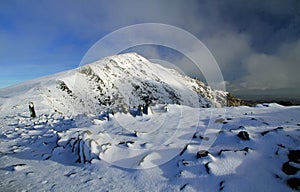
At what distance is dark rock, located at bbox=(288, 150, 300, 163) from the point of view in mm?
4985

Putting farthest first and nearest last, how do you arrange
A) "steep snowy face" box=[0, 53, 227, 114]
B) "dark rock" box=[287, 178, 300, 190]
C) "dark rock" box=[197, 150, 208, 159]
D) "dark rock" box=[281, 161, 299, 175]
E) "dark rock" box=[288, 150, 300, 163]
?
"steep snowy face" box=[0, 53, 227, 114]
"dark rock" box=[197, 150, 208, 159]
"dark rock" box=[288, 150, 300, 163]
"dark rock" box=[281, 161, 299, 175]
"dark rock" box=[287, 178, 300, 190]

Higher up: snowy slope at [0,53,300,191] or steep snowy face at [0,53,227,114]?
steep snowy face at [0,53,227,114]

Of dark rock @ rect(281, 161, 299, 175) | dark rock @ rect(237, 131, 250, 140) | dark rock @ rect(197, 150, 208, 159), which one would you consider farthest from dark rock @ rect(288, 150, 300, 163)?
dark rock @ rect(197, 150, 208, 159)

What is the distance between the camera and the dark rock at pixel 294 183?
429cm

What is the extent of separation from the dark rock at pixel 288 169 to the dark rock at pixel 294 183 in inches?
9.0

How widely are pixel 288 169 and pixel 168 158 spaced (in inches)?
127

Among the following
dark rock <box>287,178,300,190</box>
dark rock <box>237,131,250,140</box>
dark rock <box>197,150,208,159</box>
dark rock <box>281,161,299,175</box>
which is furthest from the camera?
dark rock <box>237,131,250,140</box>

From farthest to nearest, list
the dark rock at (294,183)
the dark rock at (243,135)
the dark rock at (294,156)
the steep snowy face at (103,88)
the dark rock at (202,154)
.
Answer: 1. the steep snowy face at (103,88)
2. the dark rock at (243,135)
3. the dark rock at (202,154)
4. the dark rock at (294,156)
5. the dark rock at (294,183)

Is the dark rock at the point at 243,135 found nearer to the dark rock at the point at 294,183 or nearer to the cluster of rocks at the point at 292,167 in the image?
the cluster of rocks at the point at 292,167

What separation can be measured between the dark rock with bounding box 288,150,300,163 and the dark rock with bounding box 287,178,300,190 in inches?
26.9

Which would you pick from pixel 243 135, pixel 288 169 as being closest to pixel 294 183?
pixel 288 169

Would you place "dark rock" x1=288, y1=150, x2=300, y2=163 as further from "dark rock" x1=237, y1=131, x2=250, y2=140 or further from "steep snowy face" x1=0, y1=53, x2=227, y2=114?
"steep snowy face" x1=0, y1=53, x2=227, y2=114

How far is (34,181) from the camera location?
6344mm

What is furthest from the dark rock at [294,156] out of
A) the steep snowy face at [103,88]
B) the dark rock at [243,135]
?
the steep snowy face at [103,88]
